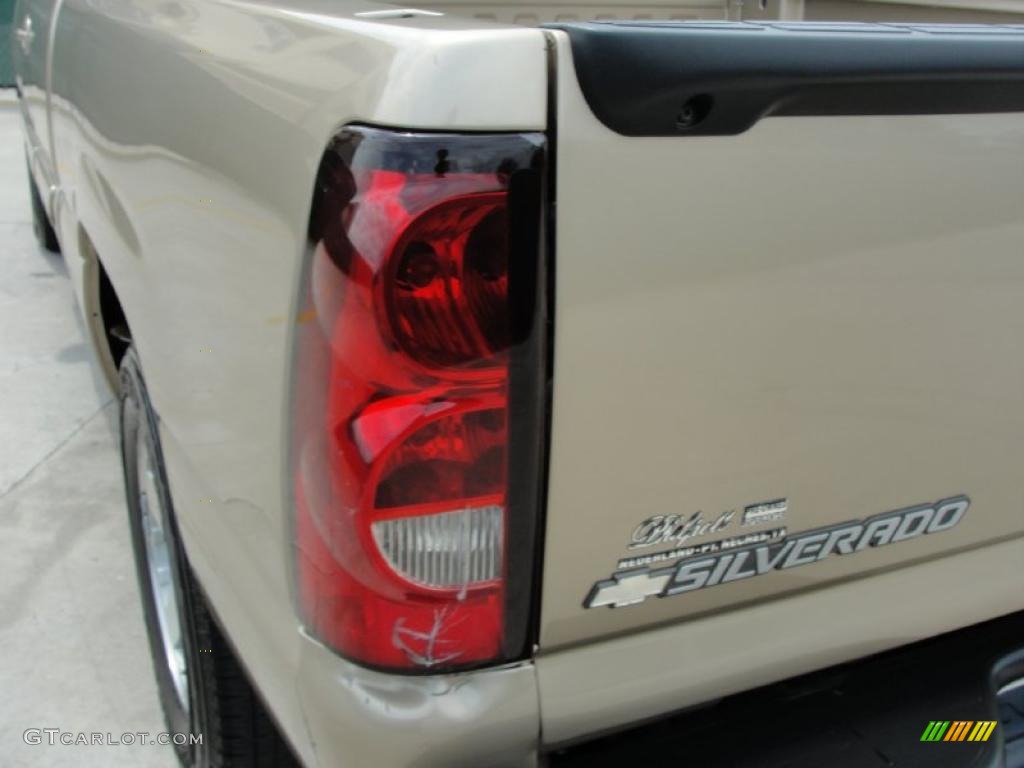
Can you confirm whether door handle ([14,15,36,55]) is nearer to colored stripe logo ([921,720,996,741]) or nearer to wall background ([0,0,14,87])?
colored stripe logo ([921,720,996,741])

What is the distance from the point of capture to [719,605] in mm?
1426

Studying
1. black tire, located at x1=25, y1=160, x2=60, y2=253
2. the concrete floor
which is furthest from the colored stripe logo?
black tire, located at x1=25, y1=160, x2=60, y2=253

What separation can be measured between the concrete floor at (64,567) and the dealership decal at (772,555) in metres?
1.57

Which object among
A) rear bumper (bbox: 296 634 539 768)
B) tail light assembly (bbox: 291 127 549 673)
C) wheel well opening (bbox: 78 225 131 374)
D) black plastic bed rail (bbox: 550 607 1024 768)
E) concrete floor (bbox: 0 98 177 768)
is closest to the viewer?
tail light assembly (bbox: 291 127 549 673)

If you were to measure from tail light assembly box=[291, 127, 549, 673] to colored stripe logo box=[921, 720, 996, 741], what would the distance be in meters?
0.66

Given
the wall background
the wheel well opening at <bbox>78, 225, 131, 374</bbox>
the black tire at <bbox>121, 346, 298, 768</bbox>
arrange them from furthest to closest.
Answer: the wall background, the wheel well opening at <bbox>78, 225, 131, 374</bbox>, the black tire at <bbox>121, 346, 298, 768</bbox>

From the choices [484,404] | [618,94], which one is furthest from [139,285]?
[618,94]

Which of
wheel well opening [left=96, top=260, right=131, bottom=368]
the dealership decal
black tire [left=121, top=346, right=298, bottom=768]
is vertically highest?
the dealership decal

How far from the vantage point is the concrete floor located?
254cm

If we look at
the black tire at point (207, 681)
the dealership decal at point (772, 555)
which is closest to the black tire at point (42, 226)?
the black tire at point (207, 681)

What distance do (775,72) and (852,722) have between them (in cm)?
94

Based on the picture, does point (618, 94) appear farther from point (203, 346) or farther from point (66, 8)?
point (66, 8)

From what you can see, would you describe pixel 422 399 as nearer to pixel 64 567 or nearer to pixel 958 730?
pixel 958 730

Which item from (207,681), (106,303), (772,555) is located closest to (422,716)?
(772,555)
